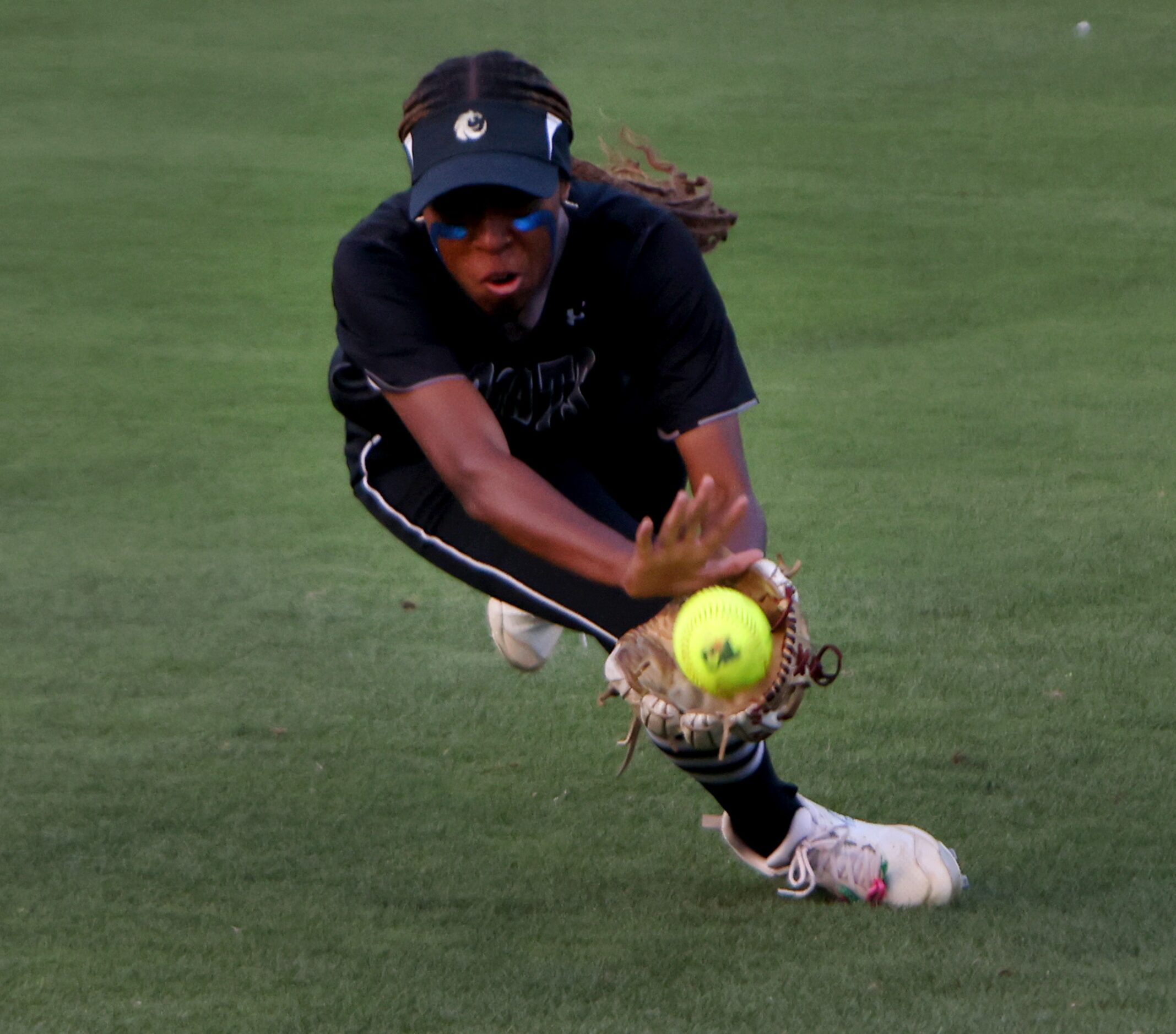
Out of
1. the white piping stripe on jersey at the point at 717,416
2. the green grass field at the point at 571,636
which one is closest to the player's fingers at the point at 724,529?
the white piping stripe on jersey at the point at 717,416

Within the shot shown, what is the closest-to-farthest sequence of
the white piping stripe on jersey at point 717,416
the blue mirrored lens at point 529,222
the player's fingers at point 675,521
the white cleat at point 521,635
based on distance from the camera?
the player's fingers at point 675,521
the blue mirrored lens at point 529,222
the white piping stripe on jersey at point 717,416
the white cleat at point 521,635

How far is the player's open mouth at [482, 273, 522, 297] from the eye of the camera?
11.0 ft

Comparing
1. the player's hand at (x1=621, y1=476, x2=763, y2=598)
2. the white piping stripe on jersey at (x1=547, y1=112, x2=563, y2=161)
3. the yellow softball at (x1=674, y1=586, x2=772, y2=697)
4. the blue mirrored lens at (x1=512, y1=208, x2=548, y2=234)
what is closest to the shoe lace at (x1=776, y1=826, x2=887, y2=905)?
the yellow softball at (x1=674, y1=586, x2=772, y2=697)

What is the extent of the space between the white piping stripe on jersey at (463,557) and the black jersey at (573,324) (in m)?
0.28

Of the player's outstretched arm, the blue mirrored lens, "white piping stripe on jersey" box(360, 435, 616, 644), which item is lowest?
"white piping stripe on jersey" box(360, 435, 616, 644)

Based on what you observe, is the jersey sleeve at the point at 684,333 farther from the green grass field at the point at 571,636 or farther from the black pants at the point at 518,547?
the green grass field at the point at 571,636

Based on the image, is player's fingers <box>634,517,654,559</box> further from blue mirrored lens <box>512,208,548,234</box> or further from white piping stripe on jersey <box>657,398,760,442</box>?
blue mirrored lens <box>512,208,548,234</box>

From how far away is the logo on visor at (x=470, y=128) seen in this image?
3.27m

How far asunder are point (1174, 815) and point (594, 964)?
1439mm

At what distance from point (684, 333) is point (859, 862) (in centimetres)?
108

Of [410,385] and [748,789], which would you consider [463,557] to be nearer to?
[410,385]

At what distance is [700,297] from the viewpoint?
3.47 m

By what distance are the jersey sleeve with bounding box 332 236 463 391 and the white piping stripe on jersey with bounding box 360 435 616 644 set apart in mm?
507

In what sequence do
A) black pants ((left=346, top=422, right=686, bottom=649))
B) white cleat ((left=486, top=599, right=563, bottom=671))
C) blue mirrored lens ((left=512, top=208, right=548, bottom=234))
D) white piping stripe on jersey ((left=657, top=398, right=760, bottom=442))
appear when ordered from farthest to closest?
white cleat ((left=486, top=599, right=563, bottom=671))
black pants ((left=346, top=422, right=686, bottom=649))
white piping stripe on jersey ((left=657, top=398, right=760, bottom=442))
blue mirrored lens ((left=512, top=208, right=548, bottom=234))
